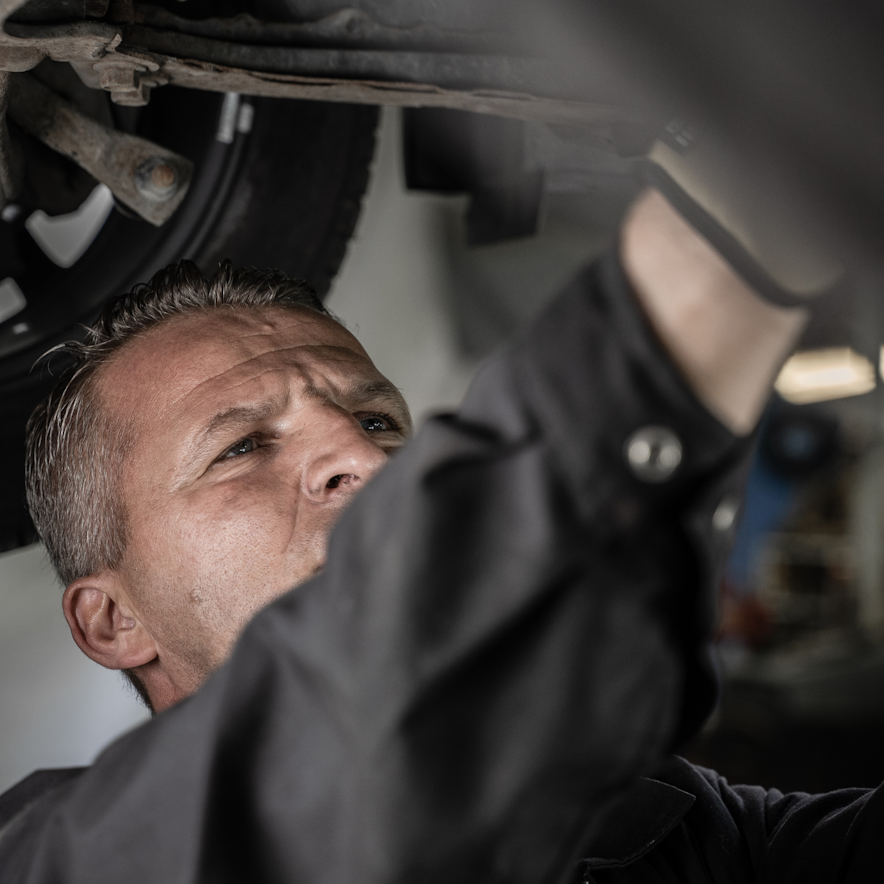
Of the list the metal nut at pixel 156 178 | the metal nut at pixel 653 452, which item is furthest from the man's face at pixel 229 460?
the metal nut at pixel 653 452

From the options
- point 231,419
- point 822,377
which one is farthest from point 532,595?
point 822,377

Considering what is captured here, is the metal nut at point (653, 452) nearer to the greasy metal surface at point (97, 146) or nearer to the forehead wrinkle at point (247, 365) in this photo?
the forehead wrinkle at point (247, 365)

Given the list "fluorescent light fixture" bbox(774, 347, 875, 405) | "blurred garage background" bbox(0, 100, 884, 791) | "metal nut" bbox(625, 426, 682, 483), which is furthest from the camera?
"fluorescent light fixture" bbox(774, 347, 875, 405)

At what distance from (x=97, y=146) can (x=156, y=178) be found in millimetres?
65

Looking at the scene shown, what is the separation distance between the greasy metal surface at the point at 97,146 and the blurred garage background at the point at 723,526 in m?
0.30

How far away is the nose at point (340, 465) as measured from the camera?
0.77m

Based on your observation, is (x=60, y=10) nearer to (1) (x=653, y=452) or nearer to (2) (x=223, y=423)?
(2) (x=223, y=423)

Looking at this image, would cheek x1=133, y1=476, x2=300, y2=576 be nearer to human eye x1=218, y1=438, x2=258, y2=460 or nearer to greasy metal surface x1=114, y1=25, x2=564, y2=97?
human eye x1=218, y1=438, x2=258, y2=460

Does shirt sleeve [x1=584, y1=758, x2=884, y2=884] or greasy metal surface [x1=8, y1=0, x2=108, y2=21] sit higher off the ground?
greasy metal surface [x1=8, y1=0, x2=108, y2=21]

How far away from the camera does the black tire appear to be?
3.71 ft

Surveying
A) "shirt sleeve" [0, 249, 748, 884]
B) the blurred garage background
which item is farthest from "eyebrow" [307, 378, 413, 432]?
"shirt sleeve" [0, 249, 748, 884]

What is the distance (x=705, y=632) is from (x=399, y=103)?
70 cm

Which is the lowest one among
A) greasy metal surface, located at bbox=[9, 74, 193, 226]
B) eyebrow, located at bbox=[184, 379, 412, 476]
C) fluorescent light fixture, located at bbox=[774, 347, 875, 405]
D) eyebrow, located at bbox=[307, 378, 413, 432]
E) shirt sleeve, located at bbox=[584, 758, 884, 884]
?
fluorescent light fixture, located at bbox=[774, 347, 875, 405]

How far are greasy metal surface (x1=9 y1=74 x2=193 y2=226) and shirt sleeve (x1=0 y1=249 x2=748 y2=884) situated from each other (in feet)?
2.39
